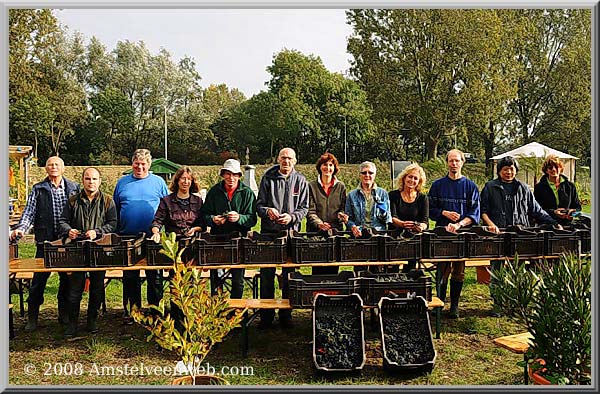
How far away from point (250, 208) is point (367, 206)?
96 cm

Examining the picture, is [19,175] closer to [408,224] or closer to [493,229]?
[408,224]

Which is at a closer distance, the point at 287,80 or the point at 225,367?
the point at 225,367

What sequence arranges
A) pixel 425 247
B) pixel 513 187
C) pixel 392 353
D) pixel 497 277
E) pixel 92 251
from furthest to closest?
pixel 513 187 → pixel 425 247 → pixel 92 251 → pixel 392 353 → pixel 497 277

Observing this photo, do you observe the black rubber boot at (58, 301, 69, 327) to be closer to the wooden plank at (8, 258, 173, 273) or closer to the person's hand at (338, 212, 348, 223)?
the wooden plank at (8, 258, 173, 273)

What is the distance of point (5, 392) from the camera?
3.88 meters

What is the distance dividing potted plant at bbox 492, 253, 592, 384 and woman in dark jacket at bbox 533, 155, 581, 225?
222 cm

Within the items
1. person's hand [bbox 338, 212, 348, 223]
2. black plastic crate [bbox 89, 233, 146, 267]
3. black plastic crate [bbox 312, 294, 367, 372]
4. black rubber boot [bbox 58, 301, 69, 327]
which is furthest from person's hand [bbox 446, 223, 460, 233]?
black rubber boot [bbox 58, 301, 69, 327]

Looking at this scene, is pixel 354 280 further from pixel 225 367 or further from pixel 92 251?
pixel 92 251

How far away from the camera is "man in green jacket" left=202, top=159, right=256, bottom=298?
505cm

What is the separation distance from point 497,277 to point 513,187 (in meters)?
1.95

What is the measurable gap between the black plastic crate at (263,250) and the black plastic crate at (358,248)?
0.44 m

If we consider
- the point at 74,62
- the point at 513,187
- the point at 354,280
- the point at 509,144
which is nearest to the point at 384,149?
the point at 509,144

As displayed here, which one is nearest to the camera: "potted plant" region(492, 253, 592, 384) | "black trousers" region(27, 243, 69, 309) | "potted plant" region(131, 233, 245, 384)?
"potted plant" region(492, 253, 592, 384)

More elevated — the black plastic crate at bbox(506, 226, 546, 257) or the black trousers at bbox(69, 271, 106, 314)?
the black plastic crate at bbox(506, 226, 546, 257)
